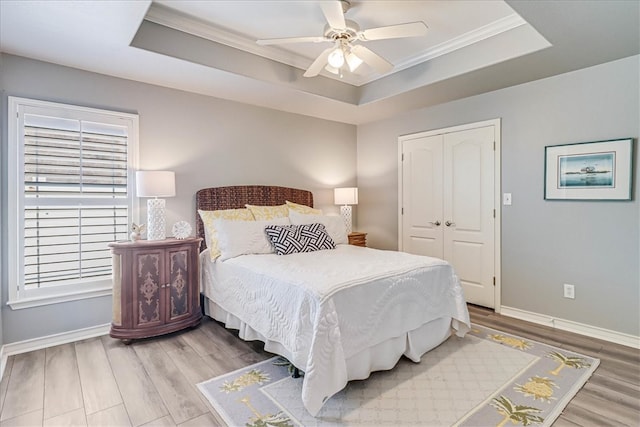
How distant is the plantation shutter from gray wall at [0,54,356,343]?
17cm

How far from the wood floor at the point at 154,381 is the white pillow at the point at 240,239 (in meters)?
0.77

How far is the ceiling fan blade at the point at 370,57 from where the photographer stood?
2600 millimetres

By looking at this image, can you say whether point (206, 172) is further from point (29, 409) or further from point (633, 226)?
point (633, 226)

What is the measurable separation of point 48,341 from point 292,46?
3393 mm

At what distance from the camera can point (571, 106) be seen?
10.3 ft

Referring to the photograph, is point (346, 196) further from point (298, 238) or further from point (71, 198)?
point (71, 198)

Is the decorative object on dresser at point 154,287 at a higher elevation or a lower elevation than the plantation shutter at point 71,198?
lower

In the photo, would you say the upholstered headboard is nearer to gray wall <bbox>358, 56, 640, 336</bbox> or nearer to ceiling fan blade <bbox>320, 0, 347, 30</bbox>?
Result: gray wall <bbox>358, 56, 640, 336</bbox>


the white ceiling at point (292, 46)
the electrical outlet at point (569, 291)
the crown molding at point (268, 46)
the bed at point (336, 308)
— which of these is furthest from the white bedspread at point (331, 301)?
the crown molding at point (268, 46)

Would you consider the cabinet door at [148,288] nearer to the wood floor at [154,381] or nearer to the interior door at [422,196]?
the wood floor at [154,381]

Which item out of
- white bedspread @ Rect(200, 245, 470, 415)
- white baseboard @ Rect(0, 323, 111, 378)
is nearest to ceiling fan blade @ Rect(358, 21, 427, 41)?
white bedspread @ Rect(200, 245, 470, 415)

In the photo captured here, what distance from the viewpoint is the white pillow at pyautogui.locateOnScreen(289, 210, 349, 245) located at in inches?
148

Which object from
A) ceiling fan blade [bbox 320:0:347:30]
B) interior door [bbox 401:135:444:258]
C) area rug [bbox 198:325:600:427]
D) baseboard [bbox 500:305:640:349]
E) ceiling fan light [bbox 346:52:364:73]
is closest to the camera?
area rug [bbox 198:325:600:427]

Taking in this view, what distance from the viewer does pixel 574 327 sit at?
315 centimetres
